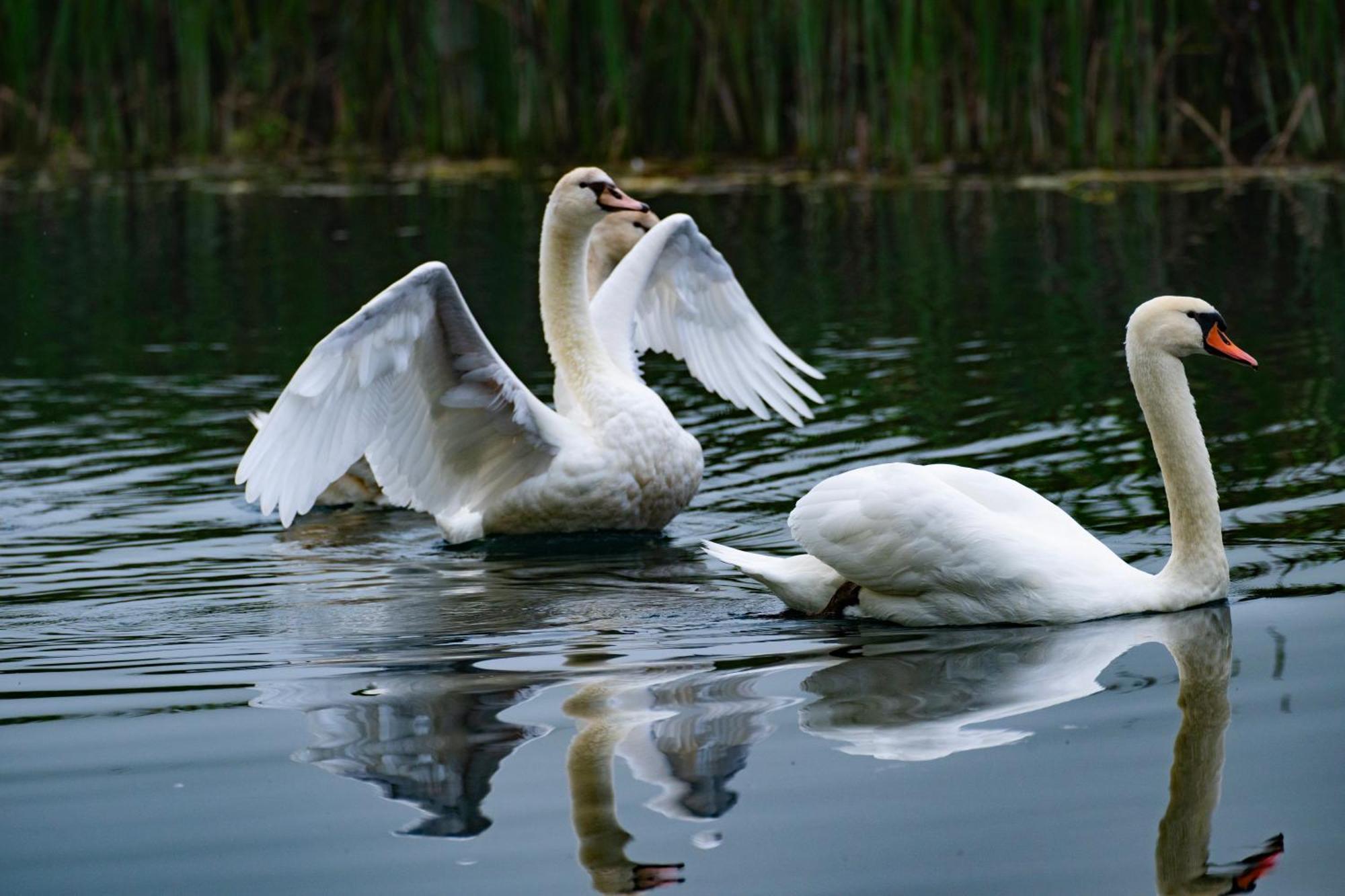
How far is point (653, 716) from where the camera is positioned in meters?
4.54

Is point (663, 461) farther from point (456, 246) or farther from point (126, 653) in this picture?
point (456, 246)

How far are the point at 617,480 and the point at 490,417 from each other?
0.49 metres

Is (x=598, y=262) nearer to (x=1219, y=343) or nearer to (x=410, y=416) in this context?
(x=410, y=416)

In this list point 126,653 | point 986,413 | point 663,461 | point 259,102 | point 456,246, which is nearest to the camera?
point 126,653

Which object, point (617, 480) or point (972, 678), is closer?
point (972, 678)

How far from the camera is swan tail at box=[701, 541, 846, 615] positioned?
5.57 m

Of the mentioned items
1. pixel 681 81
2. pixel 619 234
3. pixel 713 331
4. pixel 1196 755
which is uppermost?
pixel 681 81

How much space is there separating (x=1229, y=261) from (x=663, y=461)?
742cm

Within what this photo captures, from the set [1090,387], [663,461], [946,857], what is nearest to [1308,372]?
[1090,387]

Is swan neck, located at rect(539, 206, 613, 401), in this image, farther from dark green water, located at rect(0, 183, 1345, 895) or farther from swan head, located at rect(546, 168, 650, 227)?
dark green water, located at rect(0, 183, 1345, 895)

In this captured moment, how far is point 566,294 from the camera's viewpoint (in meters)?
7.51

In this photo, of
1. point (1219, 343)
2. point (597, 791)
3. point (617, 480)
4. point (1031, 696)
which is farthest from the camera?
point (617, 480)

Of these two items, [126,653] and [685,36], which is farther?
[685,36]

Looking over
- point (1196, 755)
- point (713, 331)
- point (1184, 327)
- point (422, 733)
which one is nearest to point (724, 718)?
point (422, 733)
